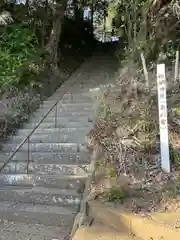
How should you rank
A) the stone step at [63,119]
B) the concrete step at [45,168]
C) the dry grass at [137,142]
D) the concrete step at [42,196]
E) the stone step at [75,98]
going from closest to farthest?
the dry grass at [137,142] → the concrete step at [42,196] → the concrete step at [45,168] → the stone step at [63,119] → the stone step at [75,98]

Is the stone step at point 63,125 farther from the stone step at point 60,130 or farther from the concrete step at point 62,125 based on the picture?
the stone step at point 60,130

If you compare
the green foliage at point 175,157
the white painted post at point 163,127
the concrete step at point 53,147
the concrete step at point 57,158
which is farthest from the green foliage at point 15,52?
the green foliage at point 175,157

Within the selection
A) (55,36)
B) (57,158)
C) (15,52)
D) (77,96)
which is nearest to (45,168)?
(57,158)

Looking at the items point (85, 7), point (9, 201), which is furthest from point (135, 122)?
point (85, 7)

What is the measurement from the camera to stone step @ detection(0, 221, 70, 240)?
181 inches

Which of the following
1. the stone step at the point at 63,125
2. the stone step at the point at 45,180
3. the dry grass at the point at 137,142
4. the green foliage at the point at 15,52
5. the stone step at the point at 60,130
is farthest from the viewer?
the green foliage at the point at 15,52

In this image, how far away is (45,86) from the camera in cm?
→ 988

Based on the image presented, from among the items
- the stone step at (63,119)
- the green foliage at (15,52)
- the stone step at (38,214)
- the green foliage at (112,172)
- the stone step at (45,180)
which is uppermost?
the green foliage at (15,52)

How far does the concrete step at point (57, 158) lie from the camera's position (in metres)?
6.20

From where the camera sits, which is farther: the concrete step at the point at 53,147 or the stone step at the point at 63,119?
the stone step at the point at 63,119

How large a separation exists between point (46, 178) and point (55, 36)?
639 cm

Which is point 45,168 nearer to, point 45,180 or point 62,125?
point 45,180

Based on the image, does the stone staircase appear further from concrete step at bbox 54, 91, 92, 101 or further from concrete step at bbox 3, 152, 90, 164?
concrete step at bbox 54, 91, 92, 101

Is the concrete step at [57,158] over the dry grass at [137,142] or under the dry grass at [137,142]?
under
